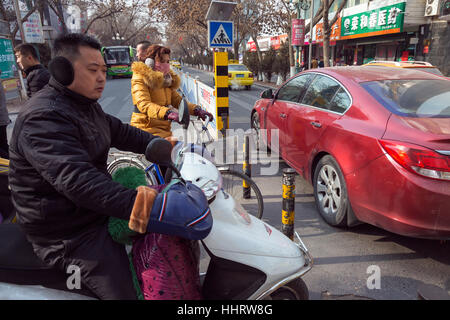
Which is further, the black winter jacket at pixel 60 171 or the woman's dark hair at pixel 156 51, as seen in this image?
the woman's dark hair at pixel 156 51

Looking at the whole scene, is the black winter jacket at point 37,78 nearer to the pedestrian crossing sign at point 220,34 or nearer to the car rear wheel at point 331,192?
the pedestrian crossing sign at point 220,34

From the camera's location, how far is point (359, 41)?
79.0 ft

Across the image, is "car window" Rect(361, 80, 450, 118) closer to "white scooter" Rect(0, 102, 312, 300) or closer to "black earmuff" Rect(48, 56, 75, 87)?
"white scooter" Rect(0, 102, 312, 300)

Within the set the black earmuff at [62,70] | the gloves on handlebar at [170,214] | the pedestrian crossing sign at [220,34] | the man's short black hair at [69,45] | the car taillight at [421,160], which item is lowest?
the car taillight at [421,160]

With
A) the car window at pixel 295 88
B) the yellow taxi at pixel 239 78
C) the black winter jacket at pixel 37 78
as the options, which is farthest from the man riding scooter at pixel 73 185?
the yellow taxi at pixel 239 78

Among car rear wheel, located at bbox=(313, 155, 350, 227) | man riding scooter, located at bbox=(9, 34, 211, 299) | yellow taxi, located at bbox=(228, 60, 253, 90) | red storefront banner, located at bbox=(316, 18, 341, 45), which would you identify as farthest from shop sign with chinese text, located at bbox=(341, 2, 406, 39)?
man riding scooter, located at bbox=(9, 34, 211, 299)

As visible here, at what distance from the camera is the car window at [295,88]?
458 centimetres

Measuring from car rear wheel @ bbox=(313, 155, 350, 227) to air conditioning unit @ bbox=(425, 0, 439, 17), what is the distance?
57.8ft

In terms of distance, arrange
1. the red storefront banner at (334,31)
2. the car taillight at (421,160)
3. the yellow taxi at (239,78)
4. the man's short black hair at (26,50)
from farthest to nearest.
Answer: the red storefront banner at (334,31), the yellow taxi at (239,78), the man's short black hair at (26,50), the car taillight at (421,160)

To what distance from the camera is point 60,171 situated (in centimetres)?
133

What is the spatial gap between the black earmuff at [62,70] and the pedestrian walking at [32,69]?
3.62m

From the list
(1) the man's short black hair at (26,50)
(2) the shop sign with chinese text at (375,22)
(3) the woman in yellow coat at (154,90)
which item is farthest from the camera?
(2) the shop sign with chinese text at (375,22)

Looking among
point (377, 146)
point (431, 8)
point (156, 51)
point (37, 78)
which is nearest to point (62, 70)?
point (156, 51)

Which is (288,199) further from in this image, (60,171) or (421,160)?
(60,171)
